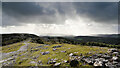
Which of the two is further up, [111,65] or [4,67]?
[111,65]

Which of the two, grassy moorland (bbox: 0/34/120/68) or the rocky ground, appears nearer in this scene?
the rocky ground

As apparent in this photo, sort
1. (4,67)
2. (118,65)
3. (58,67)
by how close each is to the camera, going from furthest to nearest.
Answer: (4,67), (58,67), (118,65)

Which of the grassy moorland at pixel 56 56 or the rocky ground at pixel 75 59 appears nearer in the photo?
the rocky ground at pixel 75 59

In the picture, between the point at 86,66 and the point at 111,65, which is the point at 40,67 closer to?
the point at 86,66

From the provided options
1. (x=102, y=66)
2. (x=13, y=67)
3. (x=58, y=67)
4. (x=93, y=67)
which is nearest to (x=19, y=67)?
(x=13, y=67)

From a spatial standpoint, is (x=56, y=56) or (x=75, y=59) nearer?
(x=75, y=59)

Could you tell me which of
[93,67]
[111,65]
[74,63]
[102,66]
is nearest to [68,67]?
[74,63]

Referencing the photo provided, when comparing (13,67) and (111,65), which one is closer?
(111,65)

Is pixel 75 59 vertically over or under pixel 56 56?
over

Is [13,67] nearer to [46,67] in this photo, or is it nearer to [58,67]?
[46,67]

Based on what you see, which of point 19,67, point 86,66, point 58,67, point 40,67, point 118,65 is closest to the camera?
point 118,65

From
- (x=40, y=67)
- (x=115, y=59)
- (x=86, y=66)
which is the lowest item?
(x=40, y=67)
